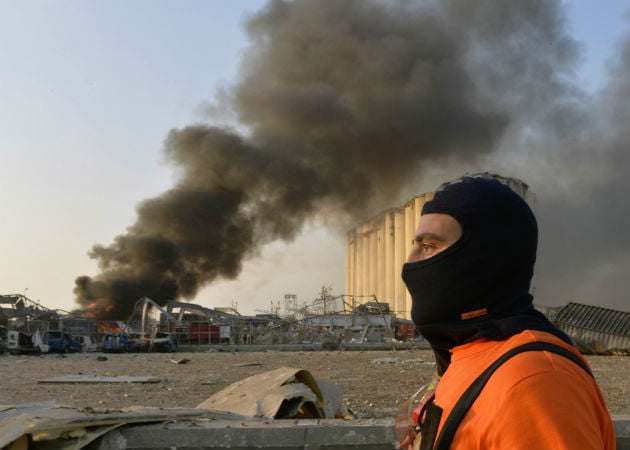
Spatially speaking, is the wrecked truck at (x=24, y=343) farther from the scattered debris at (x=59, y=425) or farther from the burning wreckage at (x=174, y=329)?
the scattered debris at (x=59, y=425)

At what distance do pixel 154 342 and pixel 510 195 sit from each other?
26458mm

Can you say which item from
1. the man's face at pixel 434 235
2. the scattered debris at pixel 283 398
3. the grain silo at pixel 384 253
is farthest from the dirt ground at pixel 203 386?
the grain silo at pixel 384 253

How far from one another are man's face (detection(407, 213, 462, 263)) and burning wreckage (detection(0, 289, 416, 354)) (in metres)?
25.9

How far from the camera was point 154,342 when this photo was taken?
26781 mm

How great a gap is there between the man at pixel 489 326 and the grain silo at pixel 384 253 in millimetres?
40353

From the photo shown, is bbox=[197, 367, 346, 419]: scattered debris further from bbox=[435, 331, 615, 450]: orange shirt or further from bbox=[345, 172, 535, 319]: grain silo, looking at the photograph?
bbox=[345, 172, 535, 319]: grain silo

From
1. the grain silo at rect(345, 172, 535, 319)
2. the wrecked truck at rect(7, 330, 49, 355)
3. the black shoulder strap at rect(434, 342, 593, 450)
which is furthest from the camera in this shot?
the grain silo at rect(345, 172, 535, 319)

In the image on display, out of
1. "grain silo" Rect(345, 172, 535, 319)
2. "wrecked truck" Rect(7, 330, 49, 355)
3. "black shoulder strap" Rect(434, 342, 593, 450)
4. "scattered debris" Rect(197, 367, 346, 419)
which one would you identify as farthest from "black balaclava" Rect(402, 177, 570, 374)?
"grain silo" Rect(345, 172, 535, 319)

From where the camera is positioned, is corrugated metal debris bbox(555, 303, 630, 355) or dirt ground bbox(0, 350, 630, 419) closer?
dirt ground bbox(0, 350, 630, 419)

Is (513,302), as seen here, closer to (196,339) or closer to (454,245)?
(454,245)

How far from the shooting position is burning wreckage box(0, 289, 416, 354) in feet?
88.3

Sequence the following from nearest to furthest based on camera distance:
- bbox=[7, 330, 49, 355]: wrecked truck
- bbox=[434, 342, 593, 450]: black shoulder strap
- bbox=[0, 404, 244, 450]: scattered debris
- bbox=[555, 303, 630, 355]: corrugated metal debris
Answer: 1. bbox=[434, 342, 593, 450]: black shoulder strap
2. bbox=[0, 404, 244, 450]: scattered debris
3. bbox=[555, 303, 630, 355]: corrugated metal debris
4. bbox=[7, 330, 49, 355]: wrecked truck

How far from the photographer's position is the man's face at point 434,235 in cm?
148

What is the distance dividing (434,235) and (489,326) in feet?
0.73
